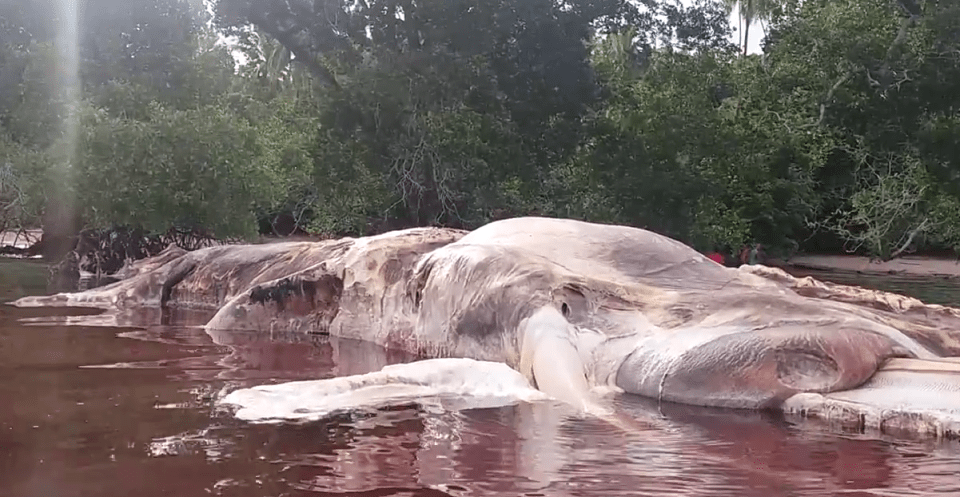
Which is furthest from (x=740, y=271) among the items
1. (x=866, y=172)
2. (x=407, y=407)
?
(x=866, y=172)

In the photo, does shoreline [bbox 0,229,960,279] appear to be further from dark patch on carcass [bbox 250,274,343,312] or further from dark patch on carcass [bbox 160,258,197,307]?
dark patch on carcass [bbox 250,274,343,312]

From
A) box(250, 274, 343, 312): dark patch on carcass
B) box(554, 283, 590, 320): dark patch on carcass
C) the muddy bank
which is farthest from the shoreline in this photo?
box(554, 283, 590, 320): dark patch on carcass

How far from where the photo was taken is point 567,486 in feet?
12.0

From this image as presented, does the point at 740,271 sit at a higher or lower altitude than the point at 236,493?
higher

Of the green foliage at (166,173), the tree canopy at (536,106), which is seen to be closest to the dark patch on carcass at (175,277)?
the green foliage at (166,173)

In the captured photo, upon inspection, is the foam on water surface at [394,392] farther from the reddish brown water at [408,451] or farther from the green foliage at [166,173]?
the green foliage at [166,173]

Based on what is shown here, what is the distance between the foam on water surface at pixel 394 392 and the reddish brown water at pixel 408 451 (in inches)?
6.8

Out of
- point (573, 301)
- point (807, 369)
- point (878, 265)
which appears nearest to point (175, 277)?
point (573, 301)

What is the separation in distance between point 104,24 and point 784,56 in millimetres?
15895

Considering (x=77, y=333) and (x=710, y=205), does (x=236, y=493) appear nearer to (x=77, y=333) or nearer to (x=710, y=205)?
(x=77, y=333)

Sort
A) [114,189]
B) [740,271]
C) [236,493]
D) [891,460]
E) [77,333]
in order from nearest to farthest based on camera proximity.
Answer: [236,493] < [891,460] < [740,271] < [77,333] < [114,189]

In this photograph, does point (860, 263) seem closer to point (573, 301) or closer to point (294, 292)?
point (294, 292)

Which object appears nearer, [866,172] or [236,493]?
[236,493]

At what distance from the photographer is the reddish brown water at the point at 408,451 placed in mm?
3662
